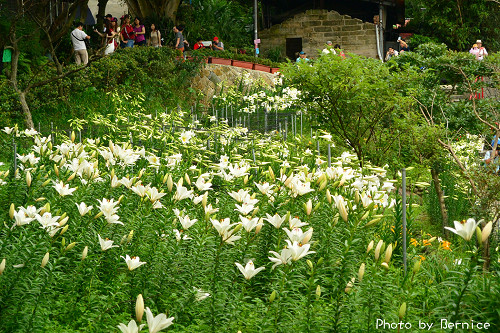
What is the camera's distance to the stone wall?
27109 mm

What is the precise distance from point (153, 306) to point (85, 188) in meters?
1.40

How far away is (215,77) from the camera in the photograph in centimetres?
1753

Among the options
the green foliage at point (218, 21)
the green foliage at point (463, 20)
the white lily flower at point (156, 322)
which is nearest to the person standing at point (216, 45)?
the green foliage at point (218, 21)

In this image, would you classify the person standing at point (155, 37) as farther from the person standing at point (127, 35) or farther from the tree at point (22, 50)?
the tree at point (22, 50)

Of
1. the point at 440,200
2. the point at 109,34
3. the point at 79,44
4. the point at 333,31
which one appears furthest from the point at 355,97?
the point at 333,31

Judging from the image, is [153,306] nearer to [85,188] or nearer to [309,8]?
[85,188]

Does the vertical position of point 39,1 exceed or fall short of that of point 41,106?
it exceeds it

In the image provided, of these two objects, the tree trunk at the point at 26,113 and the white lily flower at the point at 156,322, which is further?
the tree trunk at the point at 26,113

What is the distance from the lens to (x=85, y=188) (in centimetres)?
452

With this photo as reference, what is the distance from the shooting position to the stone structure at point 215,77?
17109 millimetres

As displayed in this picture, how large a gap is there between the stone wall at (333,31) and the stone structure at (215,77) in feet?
30.0

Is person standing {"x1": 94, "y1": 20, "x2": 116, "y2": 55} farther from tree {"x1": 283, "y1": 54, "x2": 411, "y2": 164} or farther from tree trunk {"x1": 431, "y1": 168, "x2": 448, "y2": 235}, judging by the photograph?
tree trunk {"x1": 431, "y1": 168, "x2": 448, "y2": 235}

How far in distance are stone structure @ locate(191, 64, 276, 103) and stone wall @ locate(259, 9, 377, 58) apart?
9.14 metres

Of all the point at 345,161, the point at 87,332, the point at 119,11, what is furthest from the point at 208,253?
the point at 119,11
